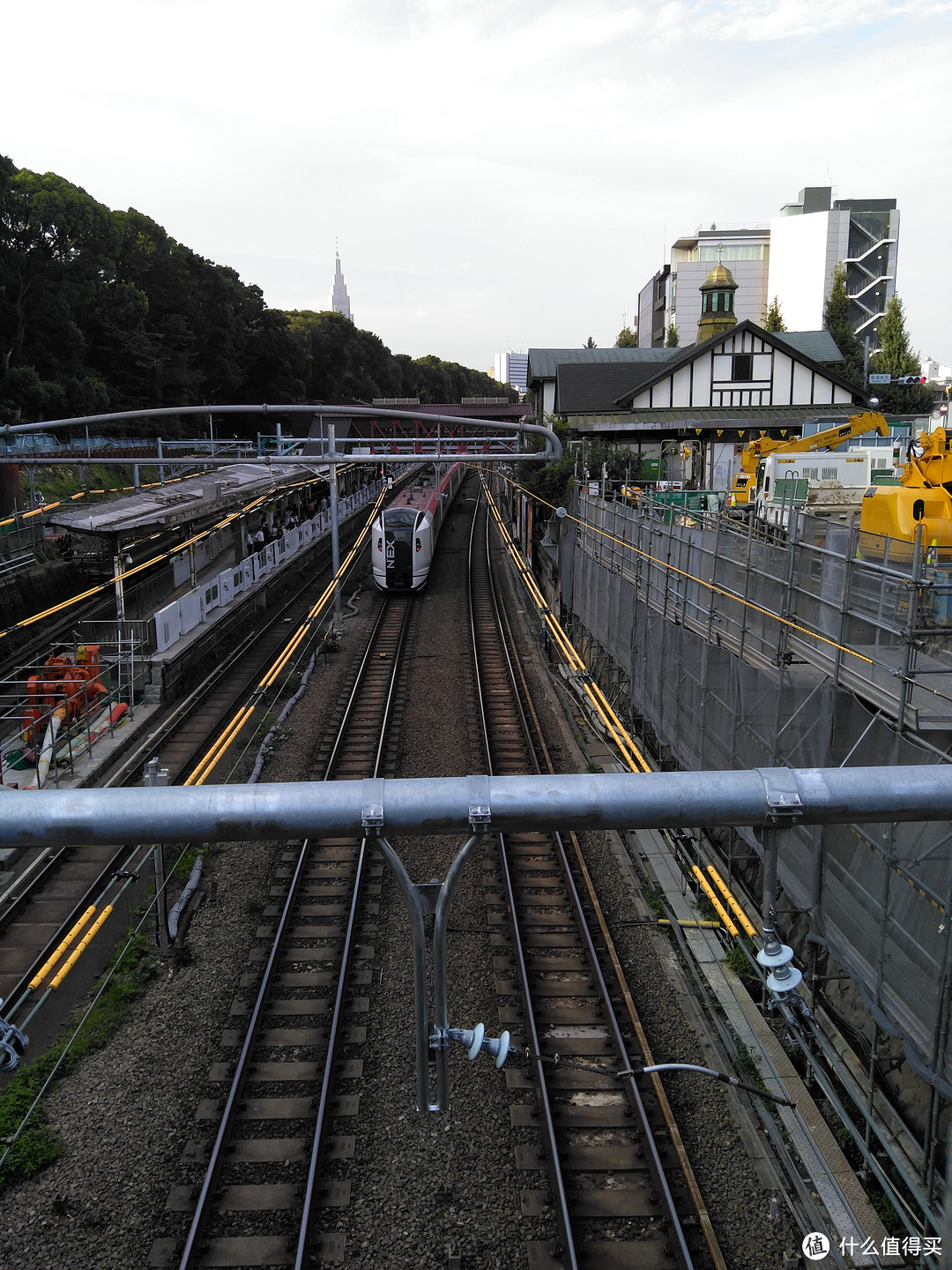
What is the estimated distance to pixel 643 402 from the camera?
31.1 metres

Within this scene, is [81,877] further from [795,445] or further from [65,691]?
[795,445]

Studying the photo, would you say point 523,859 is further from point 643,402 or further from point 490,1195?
point 643,402

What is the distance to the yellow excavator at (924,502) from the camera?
463 inches

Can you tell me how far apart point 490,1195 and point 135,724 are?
1163cm

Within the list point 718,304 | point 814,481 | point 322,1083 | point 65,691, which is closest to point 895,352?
point 718,304

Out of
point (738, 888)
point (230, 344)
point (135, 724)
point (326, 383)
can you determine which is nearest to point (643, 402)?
point (135, 724)

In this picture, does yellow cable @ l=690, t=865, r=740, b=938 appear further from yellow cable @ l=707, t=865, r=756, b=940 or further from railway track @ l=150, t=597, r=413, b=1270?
railway track @ l=150, t=597, r=413, b=1270

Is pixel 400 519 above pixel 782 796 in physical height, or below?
below

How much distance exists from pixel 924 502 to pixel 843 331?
5113cm

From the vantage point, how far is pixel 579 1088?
778 cm

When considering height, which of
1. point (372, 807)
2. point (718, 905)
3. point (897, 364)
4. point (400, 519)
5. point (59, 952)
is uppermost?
point (897, 364)

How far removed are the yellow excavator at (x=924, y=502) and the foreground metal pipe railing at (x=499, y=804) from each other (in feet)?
27.3

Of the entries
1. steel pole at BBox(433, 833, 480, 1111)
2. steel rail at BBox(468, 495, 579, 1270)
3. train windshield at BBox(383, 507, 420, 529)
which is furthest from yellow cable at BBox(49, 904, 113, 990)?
train windshield at BBox(383, 507, 420, 529)

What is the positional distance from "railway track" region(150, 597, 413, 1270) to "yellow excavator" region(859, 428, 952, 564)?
7631 mm
